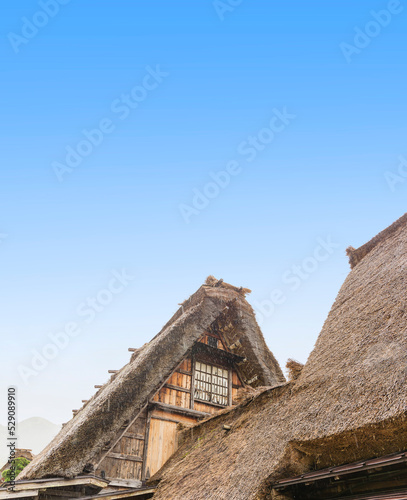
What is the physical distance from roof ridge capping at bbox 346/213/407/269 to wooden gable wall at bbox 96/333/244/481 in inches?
165

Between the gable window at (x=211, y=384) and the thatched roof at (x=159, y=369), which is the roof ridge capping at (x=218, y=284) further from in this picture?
the gable window at (x=211, y=384)

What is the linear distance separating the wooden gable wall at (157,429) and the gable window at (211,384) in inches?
4.6

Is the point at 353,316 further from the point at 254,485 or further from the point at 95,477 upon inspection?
the point at 95,477

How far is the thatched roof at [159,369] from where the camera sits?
7668 mm

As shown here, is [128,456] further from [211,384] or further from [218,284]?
[218,284]

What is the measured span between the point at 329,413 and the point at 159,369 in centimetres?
508

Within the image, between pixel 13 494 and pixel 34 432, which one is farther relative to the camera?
pixel 34 432

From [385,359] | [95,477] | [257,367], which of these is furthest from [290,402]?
[257,367]

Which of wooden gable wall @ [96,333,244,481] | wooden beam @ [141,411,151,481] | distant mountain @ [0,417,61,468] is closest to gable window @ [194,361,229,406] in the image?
wooden gable wall @ [96,333,244,481]

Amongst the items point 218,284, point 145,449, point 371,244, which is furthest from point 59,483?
point 371,244

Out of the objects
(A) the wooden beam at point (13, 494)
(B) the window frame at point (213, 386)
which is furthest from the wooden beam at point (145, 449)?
(A) the wooden beam at point (13, 494)

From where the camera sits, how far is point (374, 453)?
4668 mm

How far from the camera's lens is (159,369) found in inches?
374

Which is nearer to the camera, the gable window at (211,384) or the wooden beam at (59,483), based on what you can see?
the wooden beam at (59,483)
